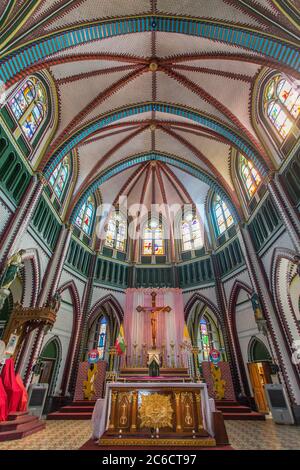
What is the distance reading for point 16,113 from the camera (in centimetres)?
1062

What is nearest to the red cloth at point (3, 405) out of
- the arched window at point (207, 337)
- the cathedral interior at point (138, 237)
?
the cathedral interior at point (138, 237)

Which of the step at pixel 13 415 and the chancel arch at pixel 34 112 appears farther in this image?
the chancel arch at pixel 34 112

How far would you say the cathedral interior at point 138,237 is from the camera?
8.08m

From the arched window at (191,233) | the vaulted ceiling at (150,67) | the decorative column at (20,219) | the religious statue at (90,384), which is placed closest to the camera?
the vaulted ceiling at (150,67)

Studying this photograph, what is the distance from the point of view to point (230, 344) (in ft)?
→ 50.8

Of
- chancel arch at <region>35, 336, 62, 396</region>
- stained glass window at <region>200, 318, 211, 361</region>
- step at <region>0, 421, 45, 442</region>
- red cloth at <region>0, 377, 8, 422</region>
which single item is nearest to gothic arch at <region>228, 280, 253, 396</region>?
stained glass window at <region>200, 318, 211, 361</region>

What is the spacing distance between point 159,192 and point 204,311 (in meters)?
12.5

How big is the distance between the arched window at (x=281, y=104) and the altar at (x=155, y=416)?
11.4 m

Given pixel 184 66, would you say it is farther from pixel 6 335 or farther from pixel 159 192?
pixel 6 335

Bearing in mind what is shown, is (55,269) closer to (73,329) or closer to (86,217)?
(73,329)

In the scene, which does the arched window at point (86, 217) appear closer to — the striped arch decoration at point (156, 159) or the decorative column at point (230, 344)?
the striped arch decoration at point (156, 159)

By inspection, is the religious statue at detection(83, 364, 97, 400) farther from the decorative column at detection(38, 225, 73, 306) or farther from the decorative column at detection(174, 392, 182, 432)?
the decorative column at detection(174, 392, 182, 432)

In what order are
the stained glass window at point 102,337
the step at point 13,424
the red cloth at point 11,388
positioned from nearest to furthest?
the step at point 13,424
the red cloth at point 11,388
the stained glass window at point 102,337

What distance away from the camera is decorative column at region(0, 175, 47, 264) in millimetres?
9250
